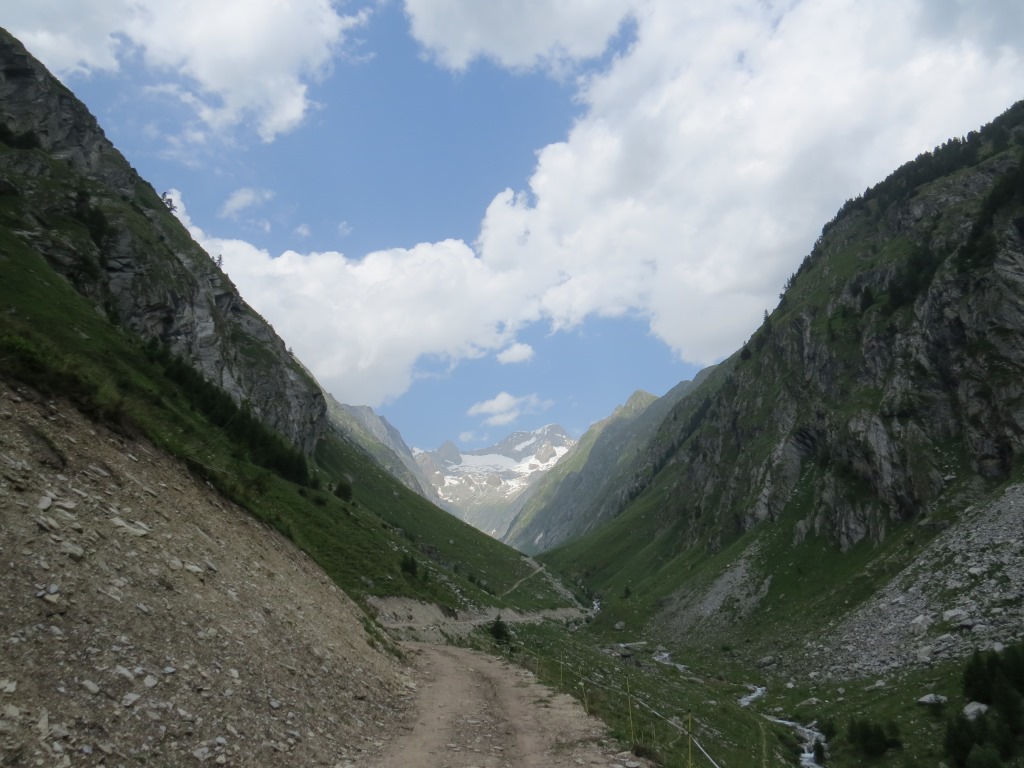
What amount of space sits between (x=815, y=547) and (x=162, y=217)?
160 metres

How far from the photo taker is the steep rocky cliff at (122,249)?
274ft

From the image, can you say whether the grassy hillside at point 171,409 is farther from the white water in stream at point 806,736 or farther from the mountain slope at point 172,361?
the white water in stream at point 806,736

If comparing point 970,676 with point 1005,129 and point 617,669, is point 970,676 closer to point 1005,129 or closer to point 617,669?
point 617,669

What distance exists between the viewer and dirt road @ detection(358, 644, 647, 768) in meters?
15.6

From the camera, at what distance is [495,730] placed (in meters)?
18.9

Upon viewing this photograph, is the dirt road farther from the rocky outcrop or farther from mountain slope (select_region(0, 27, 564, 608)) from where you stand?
the rocky outcrop

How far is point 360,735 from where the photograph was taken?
1692 cm

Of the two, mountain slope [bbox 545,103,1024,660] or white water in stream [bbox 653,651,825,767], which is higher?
mountain slope [bbox 545,103,1024,660]

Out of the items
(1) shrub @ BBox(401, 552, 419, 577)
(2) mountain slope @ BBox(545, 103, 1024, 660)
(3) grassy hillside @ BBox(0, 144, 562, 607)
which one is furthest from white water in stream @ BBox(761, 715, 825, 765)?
(1) shrub @ BBox(401, 552, 419, 577)

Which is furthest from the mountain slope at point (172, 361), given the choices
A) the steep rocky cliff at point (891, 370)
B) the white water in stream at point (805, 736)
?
the steep rocky cliff at point (891, 370)

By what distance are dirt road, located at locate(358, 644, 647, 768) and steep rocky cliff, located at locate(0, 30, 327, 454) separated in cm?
7257

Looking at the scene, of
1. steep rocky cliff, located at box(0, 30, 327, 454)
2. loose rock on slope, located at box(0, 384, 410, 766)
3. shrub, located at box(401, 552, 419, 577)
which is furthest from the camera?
steep rocky cliff, located at box(0, 30, 327, 454)

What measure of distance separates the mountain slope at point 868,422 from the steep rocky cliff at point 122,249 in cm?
8676

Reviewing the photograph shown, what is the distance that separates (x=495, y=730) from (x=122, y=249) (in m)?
105
